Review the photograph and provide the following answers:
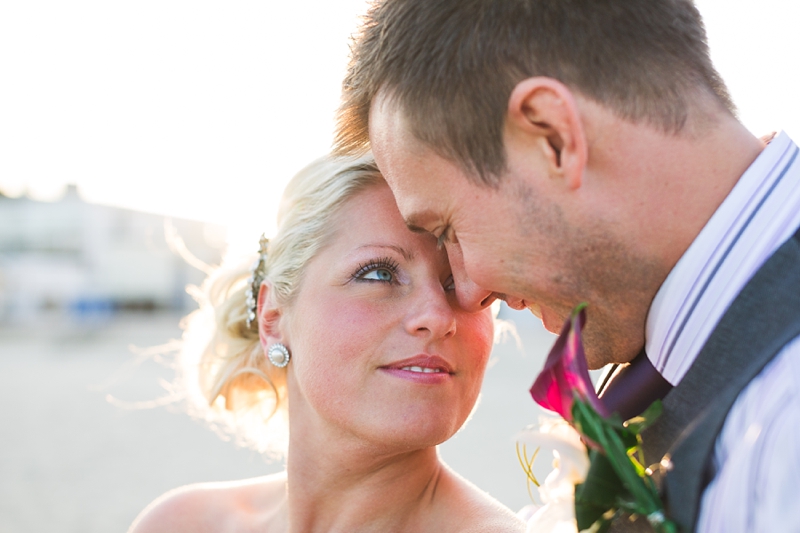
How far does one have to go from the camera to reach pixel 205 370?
3.83m

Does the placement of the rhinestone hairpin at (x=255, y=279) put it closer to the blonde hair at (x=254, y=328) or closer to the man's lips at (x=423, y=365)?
the blonde hair at (x=254, y=328)

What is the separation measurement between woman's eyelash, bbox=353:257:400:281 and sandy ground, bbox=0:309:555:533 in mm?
1987

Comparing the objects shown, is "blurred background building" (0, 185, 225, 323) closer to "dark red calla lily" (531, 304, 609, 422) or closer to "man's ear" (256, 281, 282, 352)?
"man's ear" (256, 281, 282, 352)

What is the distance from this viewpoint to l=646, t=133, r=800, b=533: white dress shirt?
125cm

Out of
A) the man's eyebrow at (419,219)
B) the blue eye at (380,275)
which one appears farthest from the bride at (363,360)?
the man's eyebrow at (419,219)

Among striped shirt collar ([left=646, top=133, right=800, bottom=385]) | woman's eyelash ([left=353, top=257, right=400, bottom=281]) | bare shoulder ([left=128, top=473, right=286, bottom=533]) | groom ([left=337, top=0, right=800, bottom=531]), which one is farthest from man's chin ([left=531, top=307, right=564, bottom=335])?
Answer: bare shoulder ([left=128, top=473, right=286, bottom=533])

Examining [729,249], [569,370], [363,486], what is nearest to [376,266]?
[363,486]

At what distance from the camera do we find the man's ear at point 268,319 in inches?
125

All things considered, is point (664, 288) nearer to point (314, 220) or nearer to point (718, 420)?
point (718, 420)

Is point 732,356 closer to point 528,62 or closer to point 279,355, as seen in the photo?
point 528,62

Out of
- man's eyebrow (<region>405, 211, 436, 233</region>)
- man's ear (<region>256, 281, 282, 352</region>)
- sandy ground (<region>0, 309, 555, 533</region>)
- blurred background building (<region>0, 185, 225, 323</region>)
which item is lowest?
blurred background building (<region>0, 185, 225, 323</region>)

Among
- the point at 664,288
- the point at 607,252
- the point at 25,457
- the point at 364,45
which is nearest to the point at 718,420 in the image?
the point at 664,288

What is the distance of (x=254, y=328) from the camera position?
Answer: 11.6 ft

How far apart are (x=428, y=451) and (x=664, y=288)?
153 cm
